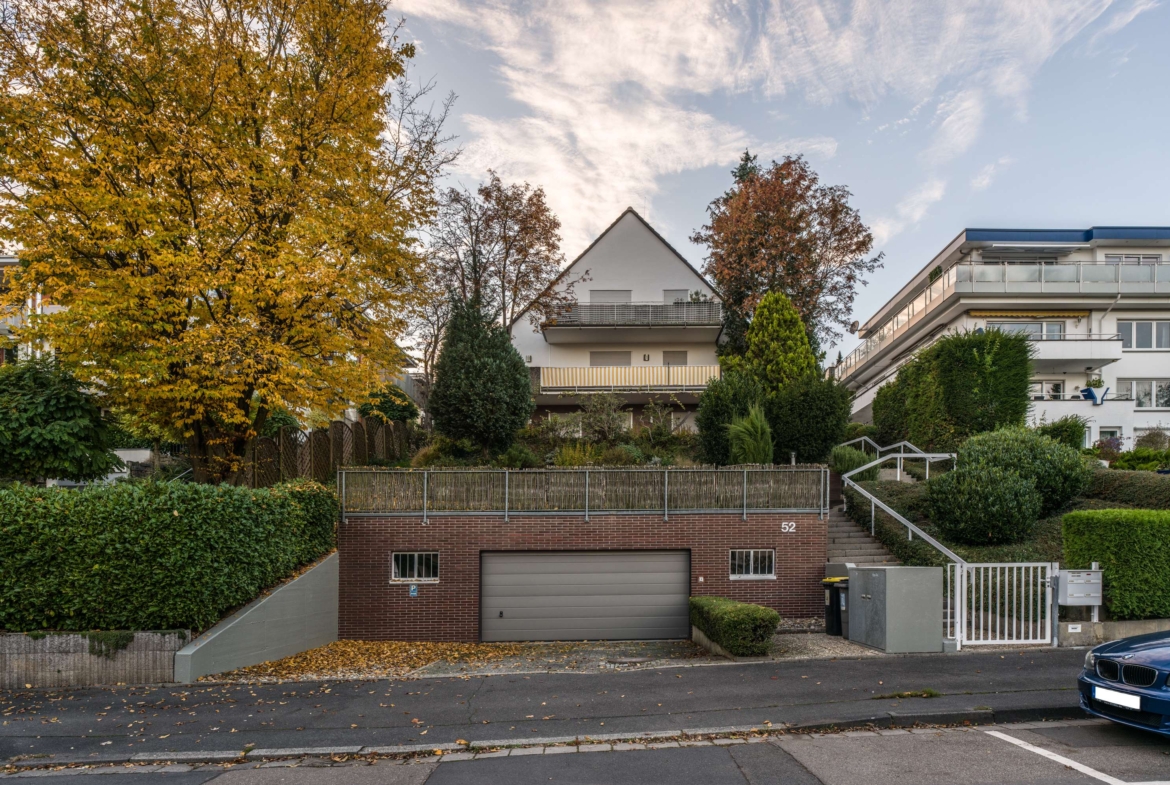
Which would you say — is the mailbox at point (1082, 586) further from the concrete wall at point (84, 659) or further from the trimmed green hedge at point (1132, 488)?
the concrete wall at point (84, 659)

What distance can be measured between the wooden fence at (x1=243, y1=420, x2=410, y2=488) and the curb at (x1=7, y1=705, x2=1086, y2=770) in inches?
351

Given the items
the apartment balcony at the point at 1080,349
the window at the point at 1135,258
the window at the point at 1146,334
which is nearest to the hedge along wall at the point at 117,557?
the apartment balcony at the point at 1080,349

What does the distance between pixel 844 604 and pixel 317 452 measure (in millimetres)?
13031

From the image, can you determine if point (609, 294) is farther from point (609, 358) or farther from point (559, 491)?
point (559, 491)

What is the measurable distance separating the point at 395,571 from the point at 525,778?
9318mm

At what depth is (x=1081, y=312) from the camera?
29.6 m

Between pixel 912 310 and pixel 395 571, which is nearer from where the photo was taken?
pixel 395 571

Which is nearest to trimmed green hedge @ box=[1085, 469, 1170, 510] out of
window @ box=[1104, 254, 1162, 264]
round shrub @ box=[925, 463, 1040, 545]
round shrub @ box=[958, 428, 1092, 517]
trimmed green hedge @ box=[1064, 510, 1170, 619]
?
round shrub @ box=[958, 428, 1092, 517]

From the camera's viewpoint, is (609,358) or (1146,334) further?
(609,358)

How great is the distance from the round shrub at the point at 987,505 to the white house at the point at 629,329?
13.2 meters

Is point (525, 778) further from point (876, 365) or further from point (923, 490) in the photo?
point (876, 365)

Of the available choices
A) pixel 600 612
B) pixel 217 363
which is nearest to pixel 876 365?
pixel 600 612

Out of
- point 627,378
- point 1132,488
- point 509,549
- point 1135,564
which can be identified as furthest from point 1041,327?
point 509,549

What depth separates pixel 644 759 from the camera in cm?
656
